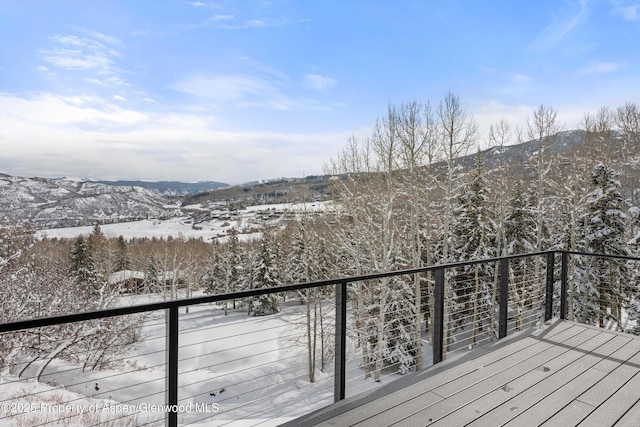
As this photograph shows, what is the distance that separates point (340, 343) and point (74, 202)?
47.0 metres

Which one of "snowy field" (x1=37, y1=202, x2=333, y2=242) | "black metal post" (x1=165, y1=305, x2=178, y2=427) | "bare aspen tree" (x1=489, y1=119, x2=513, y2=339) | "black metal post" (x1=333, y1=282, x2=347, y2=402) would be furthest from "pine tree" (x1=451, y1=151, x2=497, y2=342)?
"black metal post" (x1=165, y1=305, x2=178, y2=427)

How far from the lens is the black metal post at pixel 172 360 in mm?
1717

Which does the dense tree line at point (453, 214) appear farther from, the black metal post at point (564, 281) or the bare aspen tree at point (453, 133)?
the black metal post at point (564, 281)

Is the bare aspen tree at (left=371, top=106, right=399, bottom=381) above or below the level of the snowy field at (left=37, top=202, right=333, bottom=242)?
above

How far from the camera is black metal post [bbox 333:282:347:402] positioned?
2.37 meters

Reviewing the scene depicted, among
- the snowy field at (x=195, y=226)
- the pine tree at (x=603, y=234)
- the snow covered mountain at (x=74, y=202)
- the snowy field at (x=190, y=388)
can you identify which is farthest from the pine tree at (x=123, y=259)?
the pine tree at (x=603, y=234)

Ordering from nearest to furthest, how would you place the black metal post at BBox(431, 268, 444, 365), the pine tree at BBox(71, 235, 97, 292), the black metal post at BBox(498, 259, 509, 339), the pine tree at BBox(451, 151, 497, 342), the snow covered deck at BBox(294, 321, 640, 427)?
the snow covered deck at BBox(294, 321, 640, 427)
the black metal post at BBox(431, 268, 444, 365)
the black metal post at BBox(498, 259, 509, 339)
the pine tree at BBox(451, 151, 497, 342)
the pine tree at BBox(71, 235, 97, 292)

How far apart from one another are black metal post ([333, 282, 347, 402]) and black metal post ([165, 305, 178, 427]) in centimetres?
104

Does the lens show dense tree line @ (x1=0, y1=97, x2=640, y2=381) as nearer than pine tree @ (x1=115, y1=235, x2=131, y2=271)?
Yes

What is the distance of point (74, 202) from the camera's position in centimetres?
3984

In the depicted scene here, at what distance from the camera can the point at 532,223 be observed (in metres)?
16.8

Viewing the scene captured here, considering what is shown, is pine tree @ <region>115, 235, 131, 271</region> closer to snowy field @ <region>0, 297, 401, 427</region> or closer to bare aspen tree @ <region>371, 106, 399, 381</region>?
snowy field @ <region>0, 297, 401, 427</region>

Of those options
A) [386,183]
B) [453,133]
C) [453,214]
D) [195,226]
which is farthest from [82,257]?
[195,226]

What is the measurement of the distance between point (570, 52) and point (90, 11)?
41.8ft
